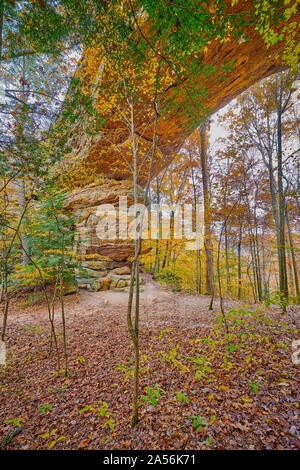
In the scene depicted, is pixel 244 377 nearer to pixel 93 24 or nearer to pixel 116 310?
pixel 116 310

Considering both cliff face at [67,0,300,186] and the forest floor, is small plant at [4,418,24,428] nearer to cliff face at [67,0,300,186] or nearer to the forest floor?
the forest floor

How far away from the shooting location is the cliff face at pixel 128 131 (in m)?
5.63

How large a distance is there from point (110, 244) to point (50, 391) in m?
8.16

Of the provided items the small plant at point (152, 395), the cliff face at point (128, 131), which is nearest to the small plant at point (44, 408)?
the small plant at point (152, 395)

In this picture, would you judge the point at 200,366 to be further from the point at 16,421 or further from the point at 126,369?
the point at 16,421

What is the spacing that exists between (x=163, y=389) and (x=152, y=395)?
0.25 m

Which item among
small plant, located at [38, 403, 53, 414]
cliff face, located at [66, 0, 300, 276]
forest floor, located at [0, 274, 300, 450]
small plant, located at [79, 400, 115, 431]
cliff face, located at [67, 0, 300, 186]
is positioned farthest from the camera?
cliff face, located at [66, 0, 300, 276]

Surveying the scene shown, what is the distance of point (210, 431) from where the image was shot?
6.40 ft

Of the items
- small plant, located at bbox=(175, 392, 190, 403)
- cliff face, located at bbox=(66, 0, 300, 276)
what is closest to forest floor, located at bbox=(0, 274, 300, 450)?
small plant, located at bbox=(175, 392, 190, 403)

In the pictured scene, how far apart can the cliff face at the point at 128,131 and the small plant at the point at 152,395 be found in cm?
470

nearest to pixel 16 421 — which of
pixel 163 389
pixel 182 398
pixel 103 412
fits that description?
pixel 103 412

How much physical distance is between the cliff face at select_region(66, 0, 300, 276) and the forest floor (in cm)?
481

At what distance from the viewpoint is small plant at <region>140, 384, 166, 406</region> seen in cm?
245
